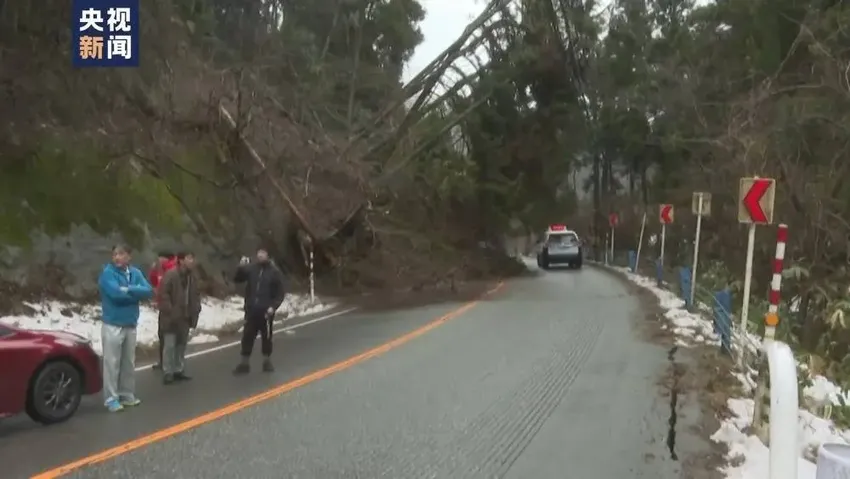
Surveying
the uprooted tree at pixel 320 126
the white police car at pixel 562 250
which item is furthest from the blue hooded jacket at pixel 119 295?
the white police car at pixel 562 250

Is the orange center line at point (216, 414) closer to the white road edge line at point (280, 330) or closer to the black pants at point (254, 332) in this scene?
the black pants at point (254, 332)

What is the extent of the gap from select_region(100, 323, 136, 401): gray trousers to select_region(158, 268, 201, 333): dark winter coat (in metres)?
1.51

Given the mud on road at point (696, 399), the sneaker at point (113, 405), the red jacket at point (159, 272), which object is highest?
the red jacket at point (159, 272)

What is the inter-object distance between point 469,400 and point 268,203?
1540 cm

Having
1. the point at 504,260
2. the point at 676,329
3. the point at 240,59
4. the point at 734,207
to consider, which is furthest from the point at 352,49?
the point at 676,329

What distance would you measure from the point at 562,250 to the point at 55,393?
1582 inches

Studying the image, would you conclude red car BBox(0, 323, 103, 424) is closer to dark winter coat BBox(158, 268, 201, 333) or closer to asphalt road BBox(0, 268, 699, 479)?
asphalt road BBox(0, 268, 699, 479)

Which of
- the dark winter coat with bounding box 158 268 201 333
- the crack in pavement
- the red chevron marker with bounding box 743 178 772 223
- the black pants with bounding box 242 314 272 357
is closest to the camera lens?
the crack in pavement

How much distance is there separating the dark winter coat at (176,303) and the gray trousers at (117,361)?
59.5 inches

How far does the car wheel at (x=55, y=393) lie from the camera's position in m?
8.57

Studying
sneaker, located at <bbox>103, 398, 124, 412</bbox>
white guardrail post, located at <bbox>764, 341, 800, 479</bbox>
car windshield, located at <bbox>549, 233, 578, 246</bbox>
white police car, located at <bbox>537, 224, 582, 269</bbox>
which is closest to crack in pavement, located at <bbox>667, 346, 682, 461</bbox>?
white guardrail post, located at <bbox>764, 341, 800, 479</bbox>

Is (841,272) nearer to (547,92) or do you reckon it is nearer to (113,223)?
(113,223)

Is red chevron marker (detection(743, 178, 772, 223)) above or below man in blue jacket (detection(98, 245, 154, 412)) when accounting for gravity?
above

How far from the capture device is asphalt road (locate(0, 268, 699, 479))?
727 centimetres
